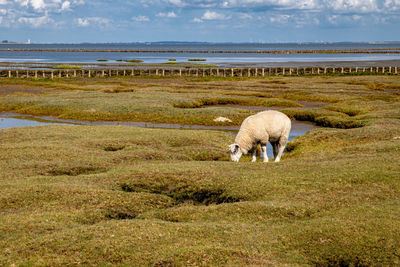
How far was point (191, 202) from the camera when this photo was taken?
17969 millimetres

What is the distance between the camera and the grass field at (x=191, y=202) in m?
12.5

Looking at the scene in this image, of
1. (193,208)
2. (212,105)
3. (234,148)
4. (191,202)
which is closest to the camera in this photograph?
(193,208)

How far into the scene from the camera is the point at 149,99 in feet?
170

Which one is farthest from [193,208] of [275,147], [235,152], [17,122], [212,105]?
[212,105]

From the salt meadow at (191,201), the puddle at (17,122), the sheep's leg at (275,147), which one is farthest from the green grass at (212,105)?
the sheep's leg at (275,147)

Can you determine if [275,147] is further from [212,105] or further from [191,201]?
[212,105]

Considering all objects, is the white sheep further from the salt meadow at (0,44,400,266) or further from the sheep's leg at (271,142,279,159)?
the salt meadow at (0,44,400,266)

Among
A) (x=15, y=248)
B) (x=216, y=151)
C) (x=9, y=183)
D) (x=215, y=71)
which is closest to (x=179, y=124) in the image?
(x=216, y=151)

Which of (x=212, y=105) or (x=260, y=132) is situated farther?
(x=212, y=105)

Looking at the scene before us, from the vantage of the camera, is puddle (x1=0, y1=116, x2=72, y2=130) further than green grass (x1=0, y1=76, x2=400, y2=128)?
No

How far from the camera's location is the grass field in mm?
12461

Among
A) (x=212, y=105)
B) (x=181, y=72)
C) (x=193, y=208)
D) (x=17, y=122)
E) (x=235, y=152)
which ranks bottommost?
(x=17, y=122)

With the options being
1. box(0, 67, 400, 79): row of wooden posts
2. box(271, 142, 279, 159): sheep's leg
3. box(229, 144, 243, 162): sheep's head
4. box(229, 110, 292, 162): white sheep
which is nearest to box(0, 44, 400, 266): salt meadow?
box(229, 144, 243, 162): sheep's head

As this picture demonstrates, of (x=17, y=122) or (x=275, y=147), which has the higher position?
(x=275, y=147)
